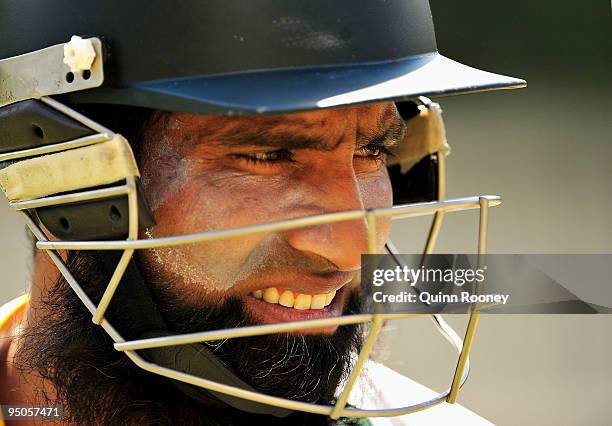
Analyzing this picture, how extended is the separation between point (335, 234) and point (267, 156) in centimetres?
15

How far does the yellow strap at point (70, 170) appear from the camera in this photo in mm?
1331

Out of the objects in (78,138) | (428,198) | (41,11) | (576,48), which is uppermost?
(41,11)

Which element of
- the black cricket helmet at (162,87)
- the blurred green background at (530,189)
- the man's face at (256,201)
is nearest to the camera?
the black cricket helmet at (162,87)

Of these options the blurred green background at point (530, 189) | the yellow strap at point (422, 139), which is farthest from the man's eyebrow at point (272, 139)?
the blurred green background at point (530, 189)

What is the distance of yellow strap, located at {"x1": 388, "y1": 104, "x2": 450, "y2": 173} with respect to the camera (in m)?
1.87

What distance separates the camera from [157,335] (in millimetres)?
1469

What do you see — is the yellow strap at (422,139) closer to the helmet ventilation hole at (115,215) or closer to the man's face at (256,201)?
the man's face at (256,201)

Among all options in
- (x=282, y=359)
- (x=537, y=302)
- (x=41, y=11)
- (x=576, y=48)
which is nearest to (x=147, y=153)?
(x=41, y=11)

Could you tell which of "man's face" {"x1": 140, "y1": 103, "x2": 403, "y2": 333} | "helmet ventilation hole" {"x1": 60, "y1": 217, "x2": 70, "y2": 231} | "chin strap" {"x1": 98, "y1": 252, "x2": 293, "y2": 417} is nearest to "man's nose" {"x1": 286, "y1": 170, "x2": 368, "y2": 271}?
"man's face" {"x1": 140, "y1": 103, "x2": 403, "y2": 333}

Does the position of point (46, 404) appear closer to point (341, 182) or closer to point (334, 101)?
point (341, 182)

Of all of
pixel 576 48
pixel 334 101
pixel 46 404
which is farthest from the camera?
pixel 576 48

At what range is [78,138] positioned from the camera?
4.49 ft

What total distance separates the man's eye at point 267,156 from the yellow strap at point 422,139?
1.61 feet

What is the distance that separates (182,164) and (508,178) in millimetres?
2883
